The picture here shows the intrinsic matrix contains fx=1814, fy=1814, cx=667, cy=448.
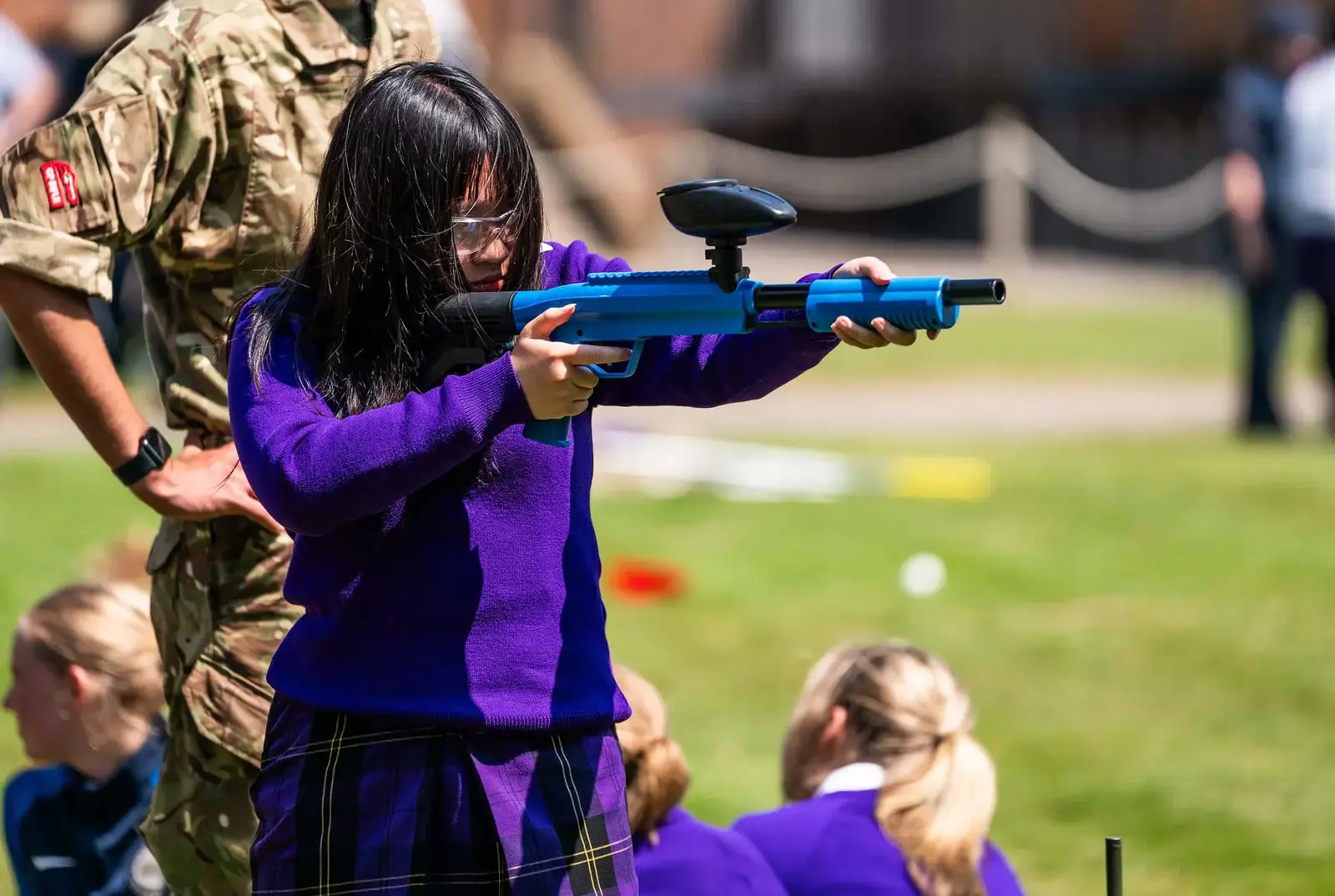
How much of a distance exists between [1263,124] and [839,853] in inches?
327

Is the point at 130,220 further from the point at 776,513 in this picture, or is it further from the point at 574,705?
the point at 776,513

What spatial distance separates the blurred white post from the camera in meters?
17.7

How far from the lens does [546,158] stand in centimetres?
1784

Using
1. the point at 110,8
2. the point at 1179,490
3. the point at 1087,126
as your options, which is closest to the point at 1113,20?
the point at 1087,126

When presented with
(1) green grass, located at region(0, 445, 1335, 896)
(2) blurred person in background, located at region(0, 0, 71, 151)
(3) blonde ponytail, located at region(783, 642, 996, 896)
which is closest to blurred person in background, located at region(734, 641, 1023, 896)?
(3) blonde ponytail, located at region(783, 642, 996, 896)

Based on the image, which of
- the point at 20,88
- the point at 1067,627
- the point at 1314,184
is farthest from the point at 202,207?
the point at 1314,184

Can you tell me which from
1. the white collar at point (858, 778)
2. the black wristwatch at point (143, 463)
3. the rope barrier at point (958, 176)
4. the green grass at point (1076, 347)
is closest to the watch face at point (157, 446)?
the black wristwatch at point (143, 463)

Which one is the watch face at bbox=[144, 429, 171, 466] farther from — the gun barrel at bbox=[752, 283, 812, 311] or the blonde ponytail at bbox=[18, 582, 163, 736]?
the gun barrel at bbox=[752, 283, 812, 311]

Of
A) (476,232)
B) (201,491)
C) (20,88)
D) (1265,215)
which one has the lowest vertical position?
(201,491)

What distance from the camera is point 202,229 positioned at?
2.92 meters

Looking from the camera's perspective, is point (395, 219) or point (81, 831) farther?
point (81, 831)

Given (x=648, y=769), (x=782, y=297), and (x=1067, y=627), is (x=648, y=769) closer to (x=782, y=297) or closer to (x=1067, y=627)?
(x=782, y=297)

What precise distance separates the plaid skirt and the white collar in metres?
1.04

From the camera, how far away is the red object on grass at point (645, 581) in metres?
7.25
